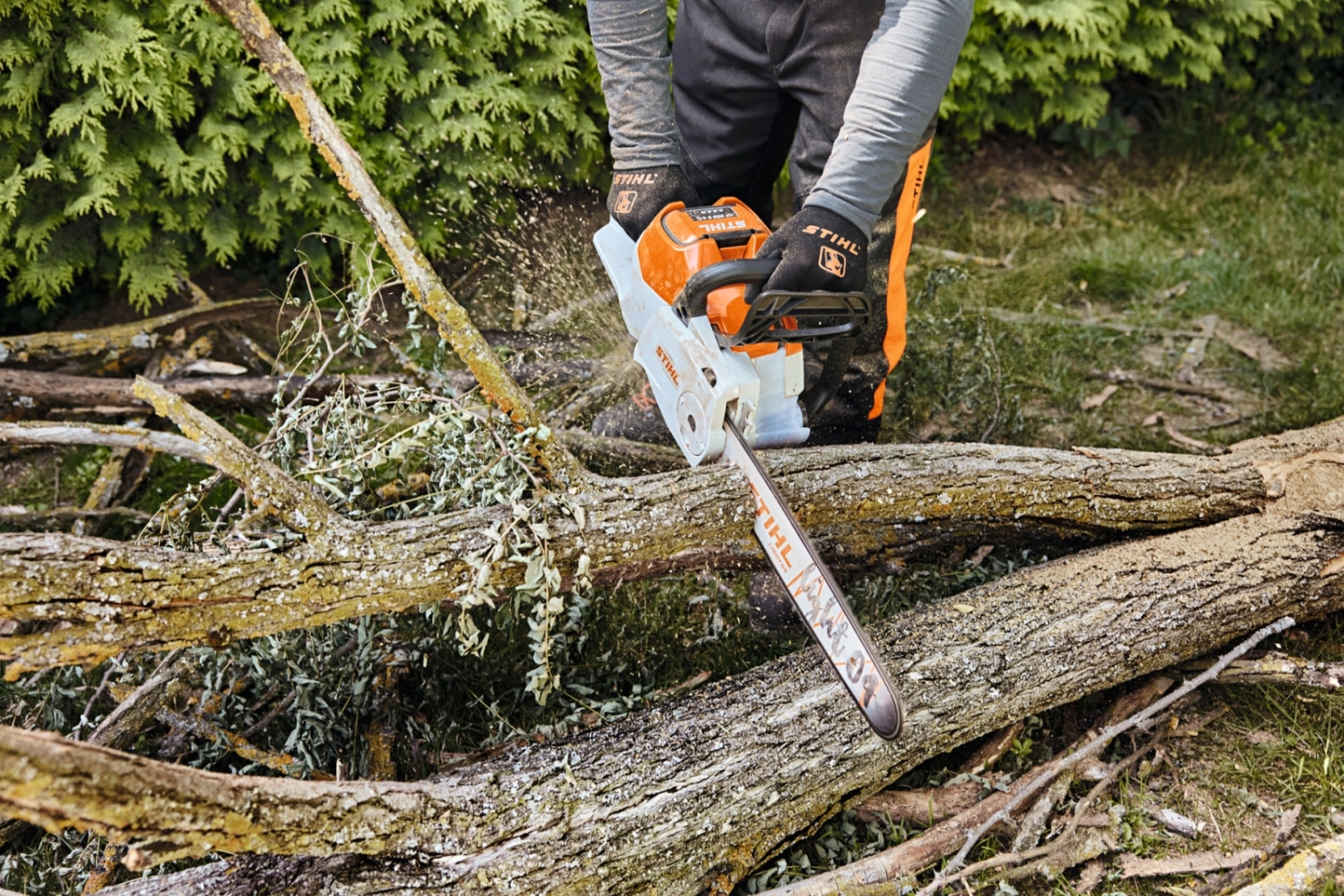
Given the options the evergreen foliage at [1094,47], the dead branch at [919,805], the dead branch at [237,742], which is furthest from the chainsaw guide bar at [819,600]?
the evergreen foliage at [1094,47]

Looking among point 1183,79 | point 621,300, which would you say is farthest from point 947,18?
point 1183,79

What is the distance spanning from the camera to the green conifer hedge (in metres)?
3.29

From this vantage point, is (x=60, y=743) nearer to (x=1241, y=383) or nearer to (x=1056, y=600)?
(x=1056, y=600)

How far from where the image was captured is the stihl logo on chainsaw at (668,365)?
220 cm

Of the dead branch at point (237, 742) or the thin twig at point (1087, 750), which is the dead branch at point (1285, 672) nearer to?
the thin twig at point (1087, 750)

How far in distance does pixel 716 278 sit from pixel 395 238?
2.67ft

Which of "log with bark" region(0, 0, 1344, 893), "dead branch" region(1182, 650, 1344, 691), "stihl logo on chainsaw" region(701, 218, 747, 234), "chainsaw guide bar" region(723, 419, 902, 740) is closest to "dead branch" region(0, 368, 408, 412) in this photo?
"log with bark" region(0, 0, 1344, 893)

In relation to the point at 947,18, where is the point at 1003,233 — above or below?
below

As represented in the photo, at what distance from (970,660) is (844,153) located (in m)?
1.19

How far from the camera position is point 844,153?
7.29 ft

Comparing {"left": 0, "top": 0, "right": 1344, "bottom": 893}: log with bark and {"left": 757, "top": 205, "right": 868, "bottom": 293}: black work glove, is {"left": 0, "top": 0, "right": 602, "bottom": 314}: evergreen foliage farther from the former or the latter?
{"left": 757, "top": 205, "right": 868, "bottom": 293}: black work glove

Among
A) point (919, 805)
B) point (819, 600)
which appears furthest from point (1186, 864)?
point (819, 600)

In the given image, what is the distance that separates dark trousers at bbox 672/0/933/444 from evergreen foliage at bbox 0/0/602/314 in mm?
1052

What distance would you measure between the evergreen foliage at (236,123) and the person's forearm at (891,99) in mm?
1975
